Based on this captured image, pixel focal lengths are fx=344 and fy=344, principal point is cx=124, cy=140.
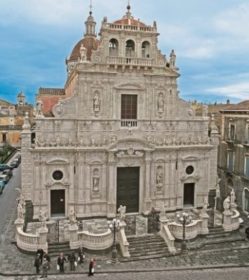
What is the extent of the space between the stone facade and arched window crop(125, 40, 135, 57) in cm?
1092

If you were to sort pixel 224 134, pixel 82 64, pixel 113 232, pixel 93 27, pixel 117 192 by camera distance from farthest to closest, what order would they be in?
pixel 93 27 → pixel 224 134 → pixel 117 192 → pixel 82 64 → pixel 113 232

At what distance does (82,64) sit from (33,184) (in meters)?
9.00

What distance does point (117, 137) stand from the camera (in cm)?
2495

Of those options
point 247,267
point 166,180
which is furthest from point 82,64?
point 247,267

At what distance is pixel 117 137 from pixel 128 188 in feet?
13.2

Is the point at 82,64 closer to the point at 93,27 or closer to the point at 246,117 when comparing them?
the point at 246,117

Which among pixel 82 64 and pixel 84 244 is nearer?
pixel 84 244

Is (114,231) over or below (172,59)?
below

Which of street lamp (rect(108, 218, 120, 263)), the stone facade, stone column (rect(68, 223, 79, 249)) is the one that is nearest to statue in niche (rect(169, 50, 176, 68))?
the stone facade

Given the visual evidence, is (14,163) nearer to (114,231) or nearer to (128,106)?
(128,106)

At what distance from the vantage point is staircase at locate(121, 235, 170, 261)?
20250mm

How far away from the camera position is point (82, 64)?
2384 centimetres

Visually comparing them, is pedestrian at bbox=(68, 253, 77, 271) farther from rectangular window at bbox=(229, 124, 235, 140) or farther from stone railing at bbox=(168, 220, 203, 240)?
rectangular window at bbox=(229, 124, 235, 140)

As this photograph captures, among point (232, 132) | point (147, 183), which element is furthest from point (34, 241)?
point (232, 132)
